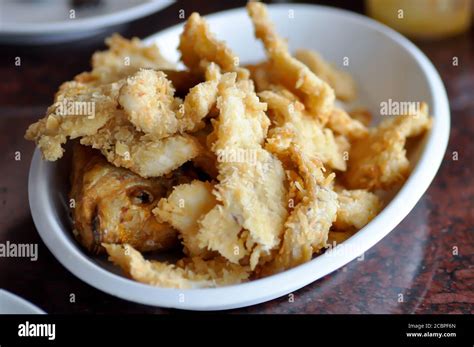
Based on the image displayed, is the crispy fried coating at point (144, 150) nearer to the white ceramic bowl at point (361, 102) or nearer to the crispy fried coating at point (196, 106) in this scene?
the crispy fried coating at point (196, 106)

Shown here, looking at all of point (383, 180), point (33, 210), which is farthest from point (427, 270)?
point (33, 210)

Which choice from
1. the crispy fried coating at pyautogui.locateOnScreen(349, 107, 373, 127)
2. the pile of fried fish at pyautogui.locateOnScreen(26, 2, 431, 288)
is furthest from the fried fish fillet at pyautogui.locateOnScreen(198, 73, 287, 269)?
the crispy fried coating at pyautogui.locateOnScreen(349, 107, 373, 127)

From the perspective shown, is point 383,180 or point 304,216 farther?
point 383,180

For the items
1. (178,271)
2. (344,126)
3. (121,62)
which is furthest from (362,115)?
(178,271)

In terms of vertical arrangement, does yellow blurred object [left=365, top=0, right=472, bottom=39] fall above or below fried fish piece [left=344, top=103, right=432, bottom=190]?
above

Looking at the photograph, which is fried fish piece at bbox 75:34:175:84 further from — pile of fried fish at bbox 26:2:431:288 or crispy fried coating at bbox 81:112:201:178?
crispy fried coating at bbox 81:112:201:178

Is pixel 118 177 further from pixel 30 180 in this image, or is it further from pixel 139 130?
pixel 30 180

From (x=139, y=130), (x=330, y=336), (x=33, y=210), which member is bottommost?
(x=330, y=336)
